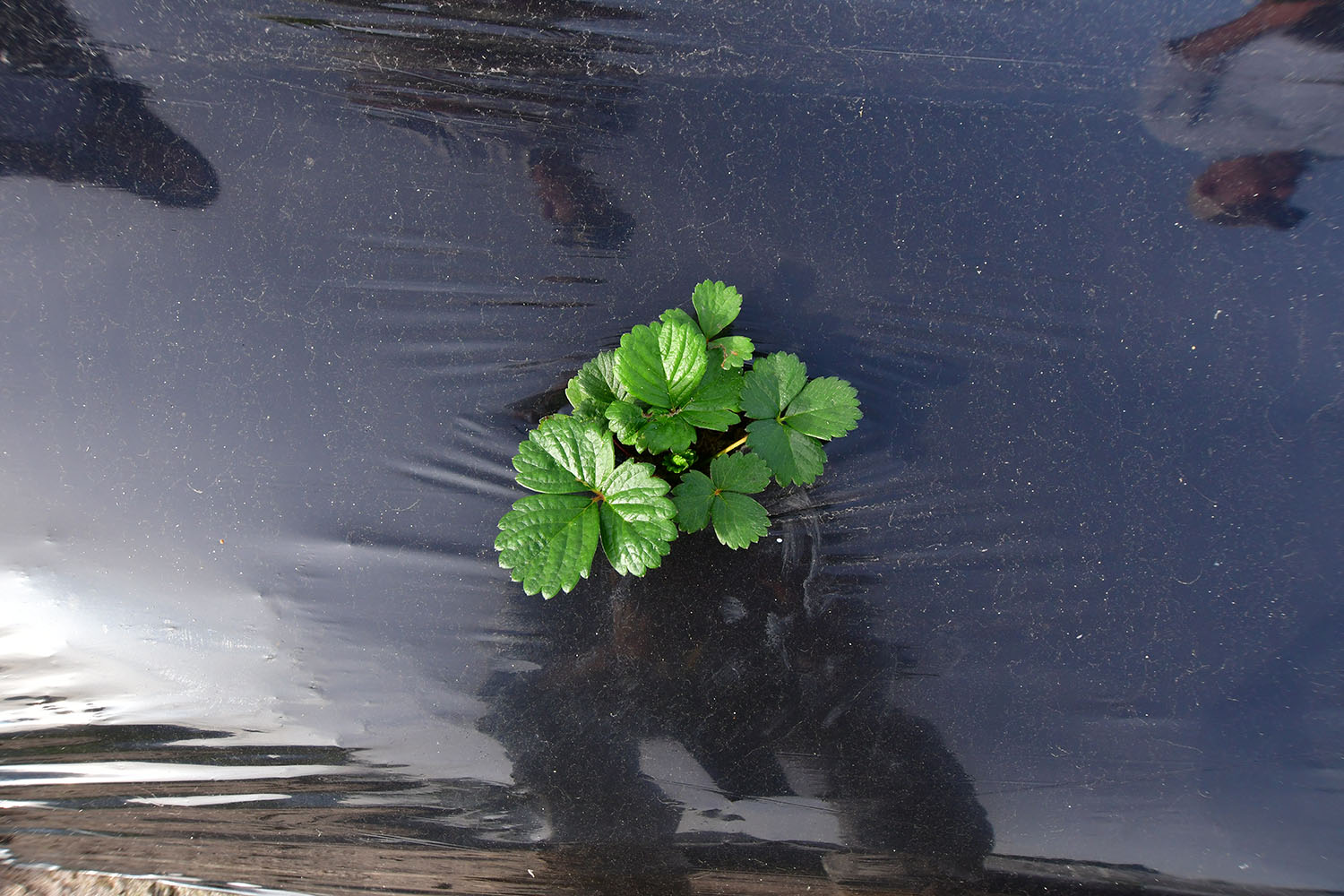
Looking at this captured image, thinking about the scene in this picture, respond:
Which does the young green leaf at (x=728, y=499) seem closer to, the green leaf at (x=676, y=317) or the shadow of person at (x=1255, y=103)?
the green leaf at (x=676, y=317)

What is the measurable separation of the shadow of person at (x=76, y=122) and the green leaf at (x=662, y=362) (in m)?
0.89

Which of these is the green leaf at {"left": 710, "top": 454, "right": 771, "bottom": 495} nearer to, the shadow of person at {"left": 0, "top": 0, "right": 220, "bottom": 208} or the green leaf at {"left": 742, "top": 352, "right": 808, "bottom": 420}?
the green leaf at {"left": 742, "top": 352, "right": 808, "bottom": 420}

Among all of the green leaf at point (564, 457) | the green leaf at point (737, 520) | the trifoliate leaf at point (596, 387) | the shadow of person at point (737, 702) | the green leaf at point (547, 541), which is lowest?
the shadow of person at point (737, 702)

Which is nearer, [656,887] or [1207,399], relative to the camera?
[1207,399]

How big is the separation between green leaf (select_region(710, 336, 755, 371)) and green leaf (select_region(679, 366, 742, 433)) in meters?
0.05

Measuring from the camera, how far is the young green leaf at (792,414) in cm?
107

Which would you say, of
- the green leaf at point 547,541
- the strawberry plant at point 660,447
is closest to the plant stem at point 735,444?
the strawberry plant at point 660,447

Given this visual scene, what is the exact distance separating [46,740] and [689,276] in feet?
5.02

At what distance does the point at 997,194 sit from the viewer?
125 centimetres

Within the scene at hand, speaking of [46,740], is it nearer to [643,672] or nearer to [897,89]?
[643,672]

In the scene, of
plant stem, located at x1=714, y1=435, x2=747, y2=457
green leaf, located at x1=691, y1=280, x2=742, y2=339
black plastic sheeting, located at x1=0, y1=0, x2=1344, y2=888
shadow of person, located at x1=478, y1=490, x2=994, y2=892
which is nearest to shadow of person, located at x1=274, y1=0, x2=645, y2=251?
black plastic sheeting, located at x1=0, y1=0, x2=1344, y2=888

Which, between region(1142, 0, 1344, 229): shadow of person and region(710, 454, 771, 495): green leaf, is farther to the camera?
region(1142, 0, 1344, 229): shadow of person

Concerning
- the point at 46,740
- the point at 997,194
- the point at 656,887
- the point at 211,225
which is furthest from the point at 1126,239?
the point at 46,740

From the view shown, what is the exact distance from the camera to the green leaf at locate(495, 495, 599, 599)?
37.8 inches
